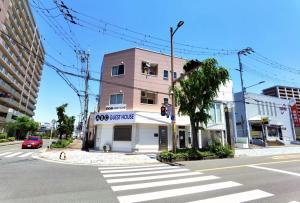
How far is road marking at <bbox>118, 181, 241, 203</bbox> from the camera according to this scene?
5488mm

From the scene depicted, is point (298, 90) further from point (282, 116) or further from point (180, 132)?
point (180, 132)

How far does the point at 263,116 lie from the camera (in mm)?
39062

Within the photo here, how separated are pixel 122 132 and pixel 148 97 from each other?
4.79 metres

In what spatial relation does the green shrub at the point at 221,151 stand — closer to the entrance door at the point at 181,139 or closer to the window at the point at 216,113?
the entrance door at the point at 181,139

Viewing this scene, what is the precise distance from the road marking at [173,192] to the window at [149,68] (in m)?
16.3

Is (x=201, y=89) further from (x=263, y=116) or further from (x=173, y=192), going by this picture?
(x=263, y=116)

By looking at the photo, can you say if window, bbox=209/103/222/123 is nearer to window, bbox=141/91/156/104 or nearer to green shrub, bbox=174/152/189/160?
window, bbox=141/91/156/104

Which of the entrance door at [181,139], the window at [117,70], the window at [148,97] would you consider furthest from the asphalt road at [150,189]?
the window at [117,70]

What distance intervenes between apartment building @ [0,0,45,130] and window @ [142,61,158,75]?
29.0 metres

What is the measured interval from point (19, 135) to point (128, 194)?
62.9 metres

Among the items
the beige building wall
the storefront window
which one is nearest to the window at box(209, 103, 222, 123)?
the beige building wall

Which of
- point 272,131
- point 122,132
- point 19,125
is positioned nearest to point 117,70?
point 122,132

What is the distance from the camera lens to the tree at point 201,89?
53.0 feet

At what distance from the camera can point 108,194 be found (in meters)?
5.95
